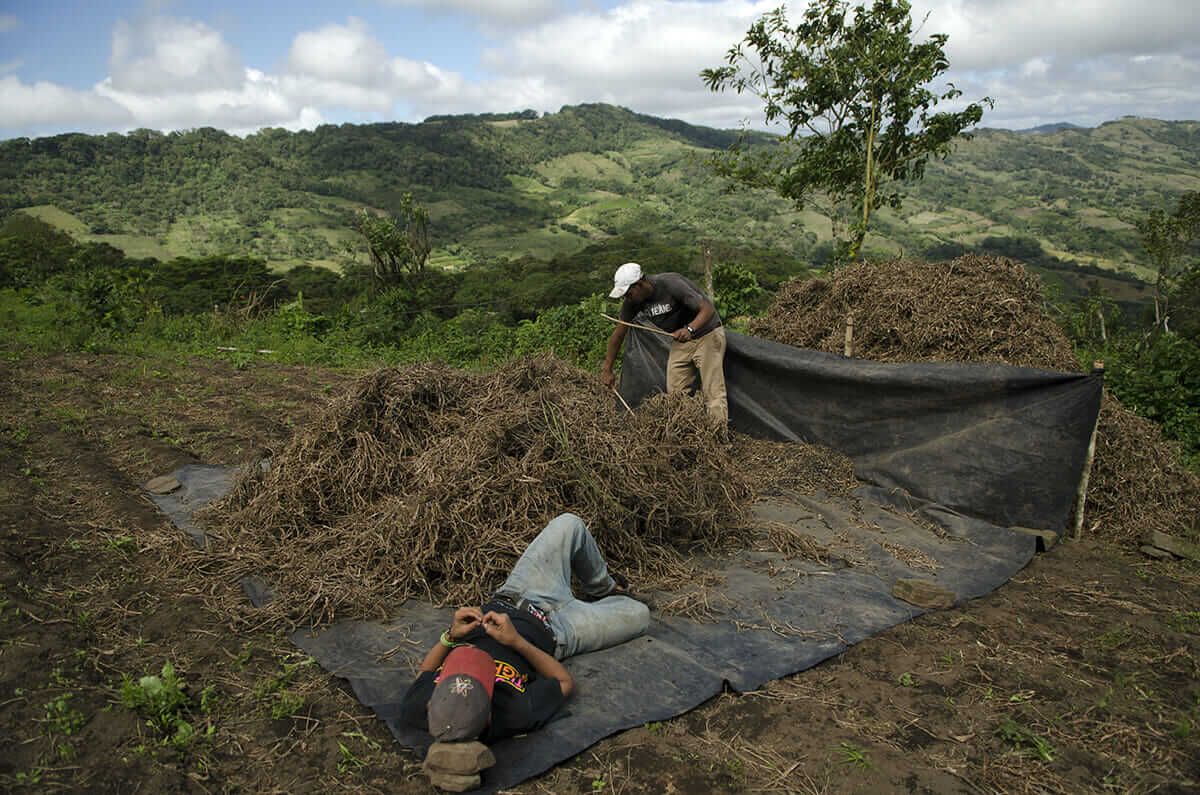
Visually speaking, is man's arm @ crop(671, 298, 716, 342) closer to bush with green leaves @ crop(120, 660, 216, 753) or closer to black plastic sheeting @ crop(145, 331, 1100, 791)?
black plastic sheeting @ crop(145, 331, 1100, 791)

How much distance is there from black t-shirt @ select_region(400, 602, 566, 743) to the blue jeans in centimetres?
31

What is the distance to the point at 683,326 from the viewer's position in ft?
19.1

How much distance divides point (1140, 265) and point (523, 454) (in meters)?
60.8

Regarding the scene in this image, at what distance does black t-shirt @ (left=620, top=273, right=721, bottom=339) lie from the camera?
5.61 meters

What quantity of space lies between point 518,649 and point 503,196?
220 ft

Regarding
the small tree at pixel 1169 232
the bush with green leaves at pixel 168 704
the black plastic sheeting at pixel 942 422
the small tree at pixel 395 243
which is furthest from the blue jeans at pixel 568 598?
the small tree at pixel 1169 232

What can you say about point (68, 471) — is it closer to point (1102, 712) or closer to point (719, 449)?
point (719, 449)

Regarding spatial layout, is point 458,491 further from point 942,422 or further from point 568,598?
point 942,422

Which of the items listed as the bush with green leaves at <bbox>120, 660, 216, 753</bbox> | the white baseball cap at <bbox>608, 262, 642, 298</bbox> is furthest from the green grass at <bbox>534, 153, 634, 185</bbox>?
the bush with green leaves at <bbox>120, 660, 216, 753</bbox>

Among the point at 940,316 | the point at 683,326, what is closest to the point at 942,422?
the point at 940,316

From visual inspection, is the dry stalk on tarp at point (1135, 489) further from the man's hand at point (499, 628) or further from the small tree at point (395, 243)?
the small tree at point (395, 243)

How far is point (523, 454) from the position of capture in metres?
3.87

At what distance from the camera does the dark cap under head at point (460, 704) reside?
2176 millimetres

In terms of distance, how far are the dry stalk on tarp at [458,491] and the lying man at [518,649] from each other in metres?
0.47
